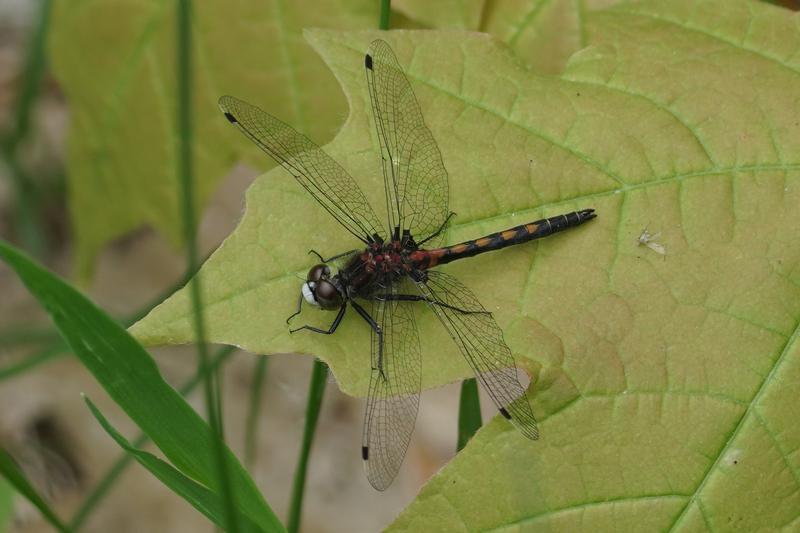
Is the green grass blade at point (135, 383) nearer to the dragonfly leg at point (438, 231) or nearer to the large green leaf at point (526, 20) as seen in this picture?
the dragonfly leg at point (438, 231)

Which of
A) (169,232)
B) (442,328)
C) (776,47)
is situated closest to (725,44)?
(776,47)

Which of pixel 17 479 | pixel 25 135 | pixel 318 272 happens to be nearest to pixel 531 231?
pixel 318 272

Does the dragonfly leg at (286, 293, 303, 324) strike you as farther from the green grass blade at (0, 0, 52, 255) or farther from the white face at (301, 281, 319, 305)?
the green grass blade at (0, 0, 52, 255)

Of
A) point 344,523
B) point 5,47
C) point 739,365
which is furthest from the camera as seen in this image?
point 5,47

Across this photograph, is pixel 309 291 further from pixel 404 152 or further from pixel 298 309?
pixel 404 152

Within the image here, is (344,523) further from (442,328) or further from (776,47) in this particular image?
(776,47)

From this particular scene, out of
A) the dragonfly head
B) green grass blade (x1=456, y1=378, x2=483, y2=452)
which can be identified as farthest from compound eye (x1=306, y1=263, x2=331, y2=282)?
green grass blade (x1=456, y1=378, x2=483, y2=452)
